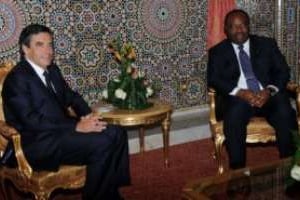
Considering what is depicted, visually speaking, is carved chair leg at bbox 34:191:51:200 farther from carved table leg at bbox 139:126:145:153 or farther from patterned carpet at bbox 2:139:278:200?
carved table leg at bbox 139:126:145:153

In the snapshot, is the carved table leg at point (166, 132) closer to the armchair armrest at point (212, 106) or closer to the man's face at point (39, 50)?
the armchair armrest at point (212, 106)

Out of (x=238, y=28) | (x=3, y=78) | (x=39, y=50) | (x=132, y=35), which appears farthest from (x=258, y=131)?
(x=3, y=78)

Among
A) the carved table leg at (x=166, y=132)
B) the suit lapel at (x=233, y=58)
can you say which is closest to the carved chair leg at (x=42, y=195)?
the carved table leg at (x=166, y=132)

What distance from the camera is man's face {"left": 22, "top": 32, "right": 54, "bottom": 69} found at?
3.07 meters

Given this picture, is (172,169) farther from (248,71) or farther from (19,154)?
(19,154)

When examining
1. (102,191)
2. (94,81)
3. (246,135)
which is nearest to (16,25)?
(94,81)

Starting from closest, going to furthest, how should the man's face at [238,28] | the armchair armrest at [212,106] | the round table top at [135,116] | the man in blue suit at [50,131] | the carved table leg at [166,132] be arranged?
the man in blue suit at [50,131]
the round table top at [135,116]
the armchair armrest at [212,106]
the carved table leg at [166,132]
the man's face at [238,28]

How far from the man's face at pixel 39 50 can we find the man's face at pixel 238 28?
1525 millimetres

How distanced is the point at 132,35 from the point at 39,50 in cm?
137

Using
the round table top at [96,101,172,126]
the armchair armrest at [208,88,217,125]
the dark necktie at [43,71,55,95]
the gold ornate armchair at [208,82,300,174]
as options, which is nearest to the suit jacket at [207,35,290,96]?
the armchair armrest at [208,88,217,125]

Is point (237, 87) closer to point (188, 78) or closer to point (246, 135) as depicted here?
point (246, 135)

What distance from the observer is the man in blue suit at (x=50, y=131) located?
2.94 metres

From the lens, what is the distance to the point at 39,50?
10.0 feet

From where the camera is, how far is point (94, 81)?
4219mm
